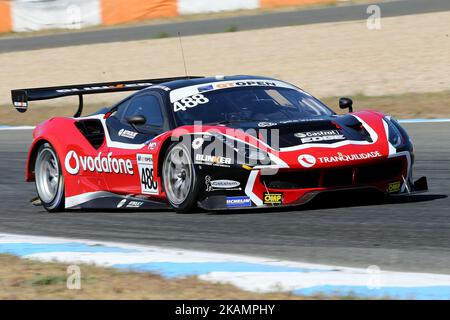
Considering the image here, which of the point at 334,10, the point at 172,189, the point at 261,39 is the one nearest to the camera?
the point at 172,189

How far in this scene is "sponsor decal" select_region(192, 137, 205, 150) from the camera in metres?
7.85

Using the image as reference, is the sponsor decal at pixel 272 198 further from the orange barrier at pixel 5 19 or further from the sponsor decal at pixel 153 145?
the orange barrier at pixel 5 19

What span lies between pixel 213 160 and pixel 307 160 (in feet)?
2.34

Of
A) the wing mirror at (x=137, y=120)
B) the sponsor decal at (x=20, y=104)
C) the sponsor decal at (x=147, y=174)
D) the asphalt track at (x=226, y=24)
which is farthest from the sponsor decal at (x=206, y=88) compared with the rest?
the asphalt track at (x=226, y=24)

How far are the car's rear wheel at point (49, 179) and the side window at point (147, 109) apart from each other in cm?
91

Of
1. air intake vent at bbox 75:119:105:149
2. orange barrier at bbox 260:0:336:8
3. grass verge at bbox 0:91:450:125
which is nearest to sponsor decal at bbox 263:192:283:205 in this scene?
air intake vent at bbox 75:119:105:149

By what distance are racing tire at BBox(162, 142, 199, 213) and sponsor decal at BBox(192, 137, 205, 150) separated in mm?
66

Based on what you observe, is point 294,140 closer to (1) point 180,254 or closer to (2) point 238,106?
(2) point 238,106

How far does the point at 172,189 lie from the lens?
8180 millimetres

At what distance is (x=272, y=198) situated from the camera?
25.2ft

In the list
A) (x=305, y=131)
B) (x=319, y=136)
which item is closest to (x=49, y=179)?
(x=305, y=131)

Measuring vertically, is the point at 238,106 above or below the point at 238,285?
above
